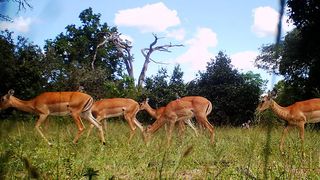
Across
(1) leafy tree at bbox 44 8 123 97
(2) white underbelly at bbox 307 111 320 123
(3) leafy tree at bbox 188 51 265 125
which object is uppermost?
(1) leafy tree at bbox 44 8 123 97

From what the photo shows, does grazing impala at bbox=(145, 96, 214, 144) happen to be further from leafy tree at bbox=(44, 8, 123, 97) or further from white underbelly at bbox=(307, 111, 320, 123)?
leafy tree at bbox=(44, 8, 123, 97)

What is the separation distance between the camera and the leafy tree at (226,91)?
81.3 feet

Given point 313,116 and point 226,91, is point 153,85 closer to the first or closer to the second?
point 226,91

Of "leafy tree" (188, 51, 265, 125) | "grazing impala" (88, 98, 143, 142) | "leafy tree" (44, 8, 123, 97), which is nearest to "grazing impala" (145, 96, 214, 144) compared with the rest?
"grazing impala" (88, 98, 143, 142)

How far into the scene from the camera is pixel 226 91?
25.4m

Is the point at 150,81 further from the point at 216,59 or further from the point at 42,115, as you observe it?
the point at 42,115

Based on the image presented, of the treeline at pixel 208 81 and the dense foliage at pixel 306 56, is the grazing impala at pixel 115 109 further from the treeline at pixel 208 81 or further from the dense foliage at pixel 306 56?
the dense foliage at pixel 306 56

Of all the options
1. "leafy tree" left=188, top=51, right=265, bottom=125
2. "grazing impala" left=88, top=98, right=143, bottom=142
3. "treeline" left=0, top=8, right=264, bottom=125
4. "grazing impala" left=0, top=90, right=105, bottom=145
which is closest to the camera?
"grazing impala" left=0, top=90, right=105, bottom=145

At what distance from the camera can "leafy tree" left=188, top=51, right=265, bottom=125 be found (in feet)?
81.3

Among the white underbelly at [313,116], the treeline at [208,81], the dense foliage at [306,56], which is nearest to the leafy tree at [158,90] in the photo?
the treeline at [208,81]

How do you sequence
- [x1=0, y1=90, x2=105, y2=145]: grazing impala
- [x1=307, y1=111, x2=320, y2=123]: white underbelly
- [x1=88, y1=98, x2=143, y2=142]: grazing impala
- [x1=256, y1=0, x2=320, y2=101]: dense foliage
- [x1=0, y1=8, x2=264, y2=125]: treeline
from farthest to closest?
[x1=0, y1=8, x2=264, y2=125]: treeline
[x1=256, y1=0, x2=320, y2=101]: dense foliage
[x1=88, y1=98, x2=143, y2=142]: grazing impala
[x1=0, y1=90, x2=105, y2=145]: grazing impala
[x1=307, y1=111, x2=320, y2=123]: white underbelly

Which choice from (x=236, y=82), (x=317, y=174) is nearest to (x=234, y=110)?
(x=236, y=82)

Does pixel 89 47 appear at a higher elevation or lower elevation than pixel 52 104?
higher

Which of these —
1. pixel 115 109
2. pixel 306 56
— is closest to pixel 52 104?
pixel 115 109
